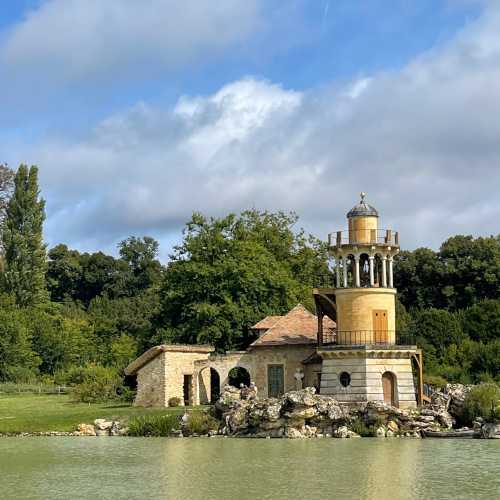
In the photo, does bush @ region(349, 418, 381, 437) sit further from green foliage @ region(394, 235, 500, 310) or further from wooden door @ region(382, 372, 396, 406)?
green foliage @ region(394, 235, 500, 310)

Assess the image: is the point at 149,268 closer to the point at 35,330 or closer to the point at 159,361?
the point at 35,330

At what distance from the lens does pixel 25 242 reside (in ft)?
234

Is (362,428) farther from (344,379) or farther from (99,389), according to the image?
(99,389)

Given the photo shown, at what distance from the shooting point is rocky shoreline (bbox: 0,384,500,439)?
126 feet

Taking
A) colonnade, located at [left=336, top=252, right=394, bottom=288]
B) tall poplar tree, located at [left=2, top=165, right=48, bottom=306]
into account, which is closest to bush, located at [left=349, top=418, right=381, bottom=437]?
colonnade, located at [left=336, top=252, right=394, bottom=288]

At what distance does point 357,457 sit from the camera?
31047 mm

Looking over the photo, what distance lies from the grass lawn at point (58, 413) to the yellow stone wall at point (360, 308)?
7.32m

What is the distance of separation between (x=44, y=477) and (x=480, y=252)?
151 ft

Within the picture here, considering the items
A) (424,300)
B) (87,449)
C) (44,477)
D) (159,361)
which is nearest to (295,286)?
(159,361)

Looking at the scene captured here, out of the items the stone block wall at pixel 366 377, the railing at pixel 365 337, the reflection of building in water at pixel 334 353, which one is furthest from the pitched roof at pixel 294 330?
the stone block wall at pixel 366 377

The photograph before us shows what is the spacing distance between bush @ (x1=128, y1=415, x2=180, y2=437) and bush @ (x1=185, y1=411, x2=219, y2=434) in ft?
2.06

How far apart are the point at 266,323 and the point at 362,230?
7.96 meters

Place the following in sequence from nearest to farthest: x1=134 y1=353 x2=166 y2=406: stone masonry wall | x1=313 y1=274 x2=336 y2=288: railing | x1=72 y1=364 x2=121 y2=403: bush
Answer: x1=134 y1=353 x2=166 y2=406: stone masonry wall
x1=72 y1=364 x2=121 y2=403: bush
x1=313 y1=274 x2=336 y2=288: railing

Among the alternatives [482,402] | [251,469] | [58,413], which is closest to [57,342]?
[58,413]
